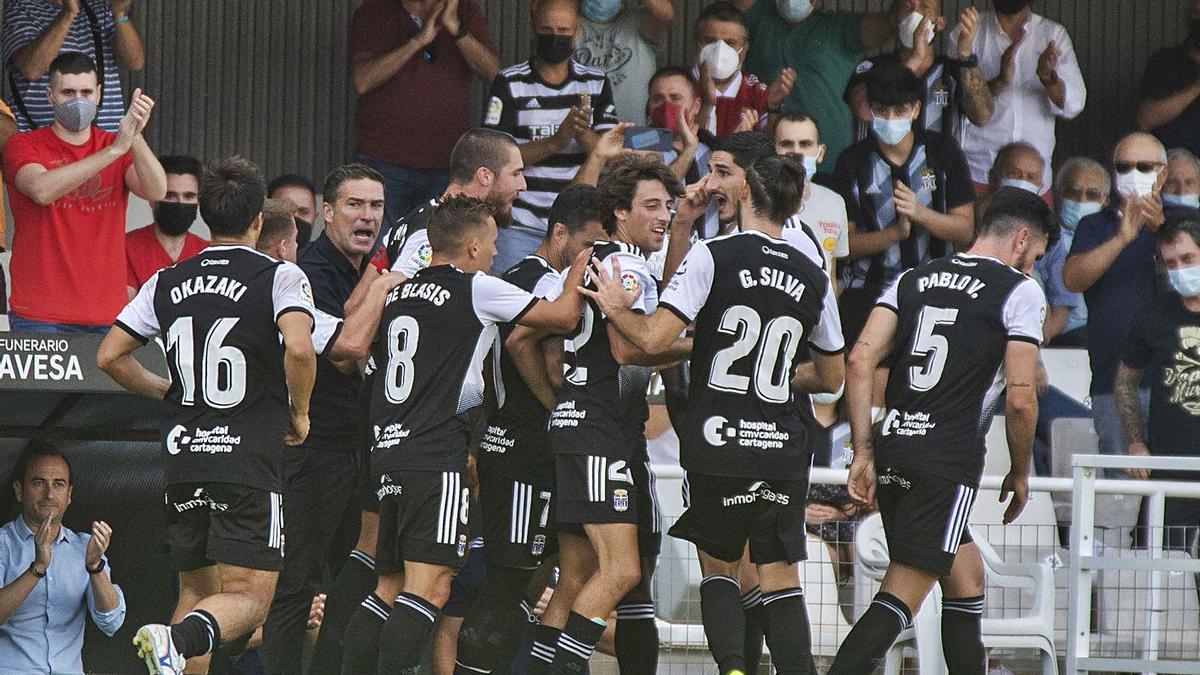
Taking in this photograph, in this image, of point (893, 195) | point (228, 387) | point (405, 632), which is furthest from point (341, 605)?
point (893, 195)

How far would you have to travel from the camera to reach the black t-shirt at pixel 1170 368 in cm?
952

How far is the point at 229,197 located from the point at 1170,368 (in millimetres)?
5327

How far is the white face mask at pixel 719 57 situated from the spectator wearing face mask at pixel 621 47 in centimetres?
54

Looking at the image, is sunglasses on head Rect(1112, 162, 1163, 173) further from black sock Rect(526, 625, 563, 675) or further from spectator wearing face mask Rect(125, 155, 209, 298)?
spectator wearing face mask Rect(125, 155, 209, 298)

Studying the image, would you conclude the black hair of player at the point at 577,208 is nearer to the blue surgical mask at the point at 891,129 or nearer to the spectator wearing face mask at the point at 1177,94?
the blue surgical mask at the point at 891,129

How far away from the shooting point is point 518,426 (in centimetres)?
780

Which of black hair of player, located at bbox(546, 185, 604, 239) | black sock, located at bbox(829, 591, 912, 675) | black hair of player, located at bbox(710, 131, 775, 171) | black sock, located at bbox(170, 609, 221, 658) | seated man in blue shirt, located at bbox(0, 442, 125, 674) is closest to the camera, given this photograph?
black sock, located at bbox(170, 609, 221, 658)

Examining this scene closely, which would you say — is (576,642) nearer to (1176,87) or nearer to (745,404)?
(745,404)

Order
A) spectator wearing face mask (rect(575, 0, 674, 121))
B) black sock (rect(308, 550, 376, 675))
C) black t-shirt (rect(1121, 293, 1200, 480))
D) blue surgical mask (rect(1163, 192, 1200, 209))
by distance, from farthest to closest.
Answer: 1. spectator wearing face mask (rect(575, 0, 674, 121))
2. blue surgical mask (rect(1163, 192, 1200, 209))
3. black t-shirt (rect(1121, 293, 1200, 480))
4. black sock (rect(308, 550, 376, 675))

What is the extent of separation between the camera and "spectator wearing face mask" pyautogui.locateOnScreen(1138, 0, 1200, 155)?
38.3ft

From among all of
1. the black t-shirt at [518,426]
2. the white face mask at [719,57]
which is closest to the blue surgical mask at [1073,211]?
the white face mask at [719,57]

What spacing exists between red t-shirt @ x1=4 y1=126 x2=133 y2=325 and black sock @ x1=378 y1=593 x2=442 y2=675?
3119 mm

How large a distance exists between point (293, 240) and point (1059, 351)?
→ 5.35 metres

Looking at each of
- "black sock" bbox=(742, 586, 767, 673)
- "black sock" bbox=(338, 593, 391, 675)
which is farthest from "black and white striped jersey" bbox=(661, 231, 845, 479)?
"black sock" bbox=(338, 593, 391, 675)
